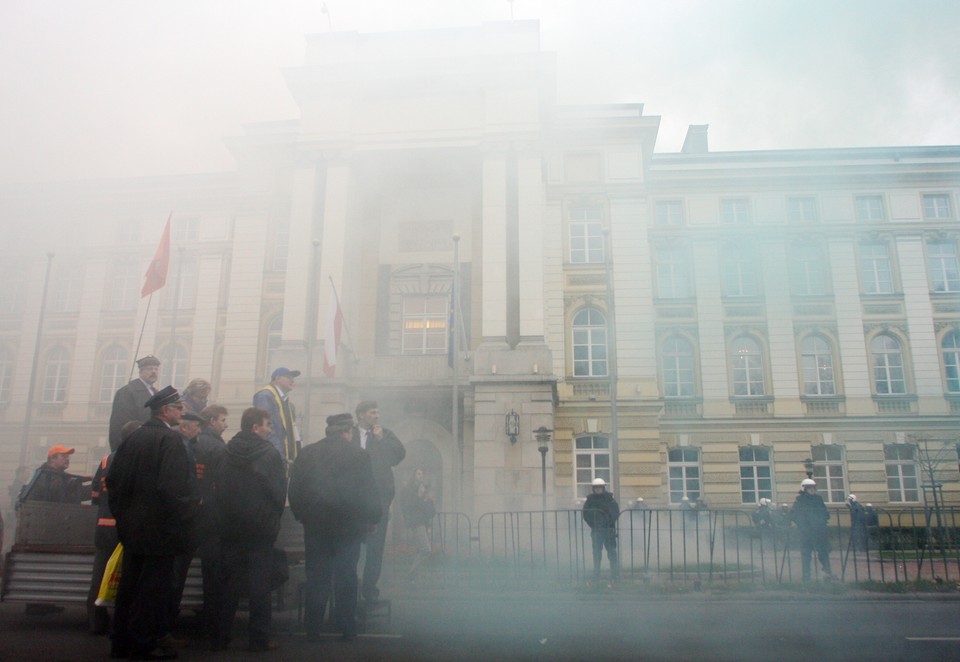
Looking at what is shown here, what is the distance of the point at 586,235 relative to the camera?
2128cm

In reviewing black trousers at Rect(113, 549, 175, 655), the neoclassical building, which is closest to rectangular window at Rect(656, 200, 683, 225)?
the neoclassical building

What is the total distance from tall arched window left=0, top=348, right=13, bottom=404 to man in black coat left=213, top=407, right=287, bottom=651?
1106cm

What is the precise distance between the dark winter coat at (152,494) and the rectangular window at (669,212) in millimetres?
20679

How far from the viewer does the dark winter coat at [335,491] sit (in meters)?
4.22

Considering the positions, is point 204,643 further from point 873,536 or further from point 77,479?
point 873,536

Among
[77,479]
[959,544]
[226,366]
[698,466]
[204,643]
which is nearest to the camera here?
[204,643]

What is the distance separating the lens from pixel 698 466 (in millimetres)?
21484

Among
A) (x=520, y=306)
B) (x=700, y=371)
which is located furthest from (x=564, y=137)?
(x=700, y=371)

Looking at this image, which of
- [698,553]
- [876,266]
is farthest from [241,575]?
[876,266]

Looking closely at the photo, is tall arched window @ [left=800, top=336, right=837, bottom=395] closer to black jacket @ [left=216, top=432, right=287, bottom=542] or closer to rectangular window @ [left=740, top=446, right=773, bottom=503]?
rectangular window @ [left=740, top=446, right=773, bottom=503]

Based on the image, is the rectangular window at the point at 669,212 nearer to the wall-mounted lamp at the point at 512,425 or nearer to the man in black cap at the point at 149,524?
the wall-mounted lamp at the point at 512,425

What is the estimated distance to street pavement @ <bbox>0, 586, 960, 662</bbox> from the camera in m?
3.70

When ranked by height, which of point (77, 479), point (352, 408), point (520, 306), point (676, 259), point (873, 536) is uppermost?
point (676, 259)

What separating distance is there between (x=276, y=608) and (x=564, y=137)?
15.8 m
